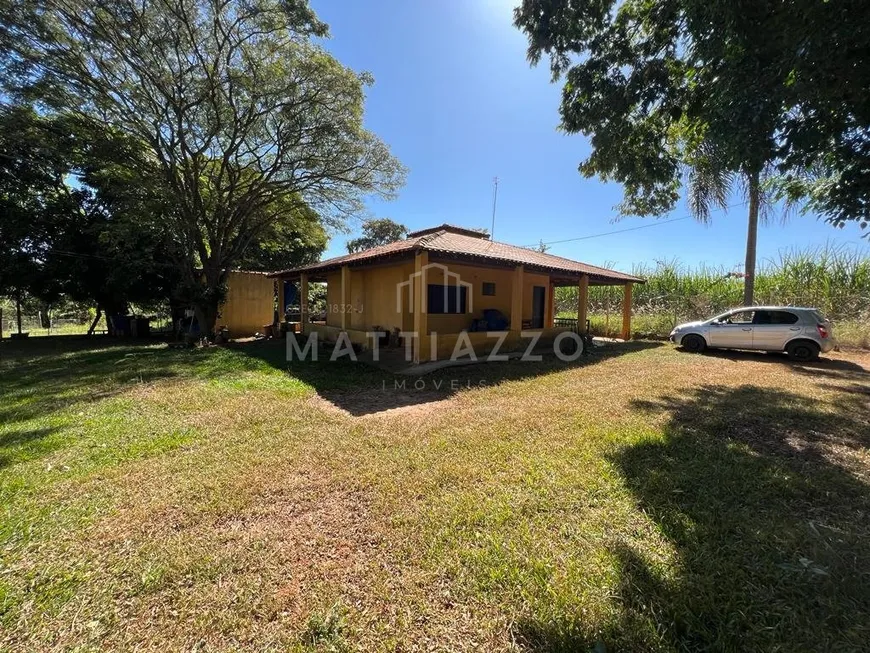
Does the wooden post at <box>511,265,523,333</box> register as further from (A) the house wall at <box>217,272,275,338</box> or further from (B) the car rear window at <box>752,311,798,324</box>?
(A) the house wall at <box>217,272,275,338</box>

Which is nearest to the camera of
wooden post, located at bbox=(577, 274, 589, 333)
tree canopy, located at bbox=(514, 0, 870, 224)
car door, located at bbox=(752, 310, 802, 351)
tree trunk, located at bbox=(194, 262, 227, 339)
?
tree canopy, located at bbox=(514, 0, 870, 224)

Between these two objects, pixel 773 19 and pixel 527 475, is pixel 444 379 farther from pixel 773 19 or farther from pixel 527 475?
pixel 773 19

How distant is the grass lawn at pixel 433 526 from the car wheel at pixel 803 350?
223 inches

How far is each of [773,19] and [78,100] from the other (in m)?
16.4

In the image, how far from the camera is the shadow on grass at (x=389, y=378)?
20.2 feet

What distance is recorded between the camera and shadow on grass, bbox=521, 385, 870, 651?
177 cm

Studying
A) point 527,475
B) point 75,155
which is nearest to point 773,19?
point 527,475

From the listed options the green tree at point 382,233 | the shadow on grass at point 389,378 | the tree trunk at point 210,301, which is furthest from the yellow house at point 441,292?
the green tree at point 382,233

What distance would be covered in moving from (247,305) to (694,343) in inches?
692

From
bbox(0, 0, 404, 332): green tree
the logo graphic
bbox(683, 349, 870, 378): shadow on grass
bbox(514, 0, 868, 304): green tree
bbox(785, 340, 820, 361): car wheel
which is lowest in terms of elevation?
bbox(683, 349, 870, 378): shadow on grass

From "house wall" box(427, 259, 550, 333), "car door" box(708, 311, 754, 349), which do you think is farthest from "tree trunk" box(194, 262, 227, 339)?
"car door" box(708, 311, 754, 349)

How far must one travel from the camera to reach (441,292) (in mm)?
11328

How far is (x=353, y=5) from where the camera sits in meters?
9.63

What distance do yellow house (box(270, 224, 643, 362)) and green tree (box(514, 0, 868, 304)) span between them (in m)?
3.74
